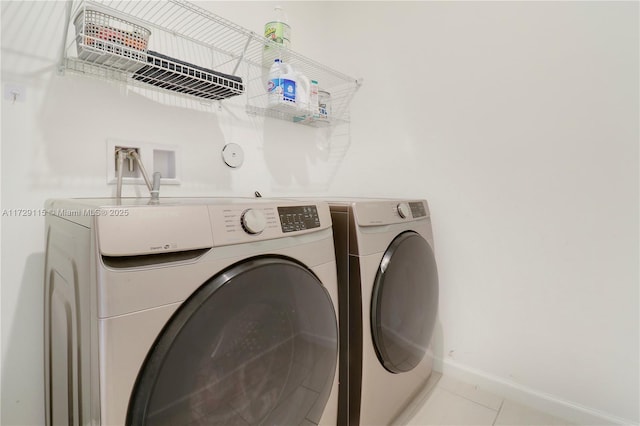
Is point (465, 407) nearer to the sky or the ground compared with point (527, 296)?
nearer to the ground

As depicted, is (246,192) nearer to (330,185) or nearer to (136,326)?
(330,185)

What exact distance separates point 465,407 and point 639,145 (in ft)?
4.05

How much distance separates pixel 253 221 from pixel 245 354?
29cm

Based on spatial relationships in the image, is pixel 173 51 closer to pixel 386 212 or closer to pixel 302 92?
pixel 302 92

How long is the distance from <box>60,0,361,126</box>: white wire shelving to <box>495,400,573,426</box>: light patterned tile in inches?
62.5

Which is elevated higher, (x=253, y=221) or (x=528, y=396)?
(x=253, y=221)

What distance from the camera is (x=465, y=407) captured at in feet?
4.58

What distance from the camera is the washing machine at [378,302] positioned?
3.48 ft

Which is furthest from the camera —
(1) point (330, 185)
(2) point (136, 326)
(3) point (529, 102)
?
(1) point (330, 185)

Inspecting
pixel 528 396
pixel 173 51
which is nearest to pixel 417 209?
pixel 528 396

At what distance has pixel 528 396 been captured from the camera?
141 cm

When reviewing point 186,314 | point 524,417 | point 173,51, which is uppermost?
point 173,51

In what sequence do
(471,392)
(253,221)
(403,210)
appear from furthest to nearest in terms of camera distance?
(471,392)
(403,210)
(253,221)

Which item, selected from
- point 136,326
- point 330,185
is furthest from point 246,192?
point 136,326
